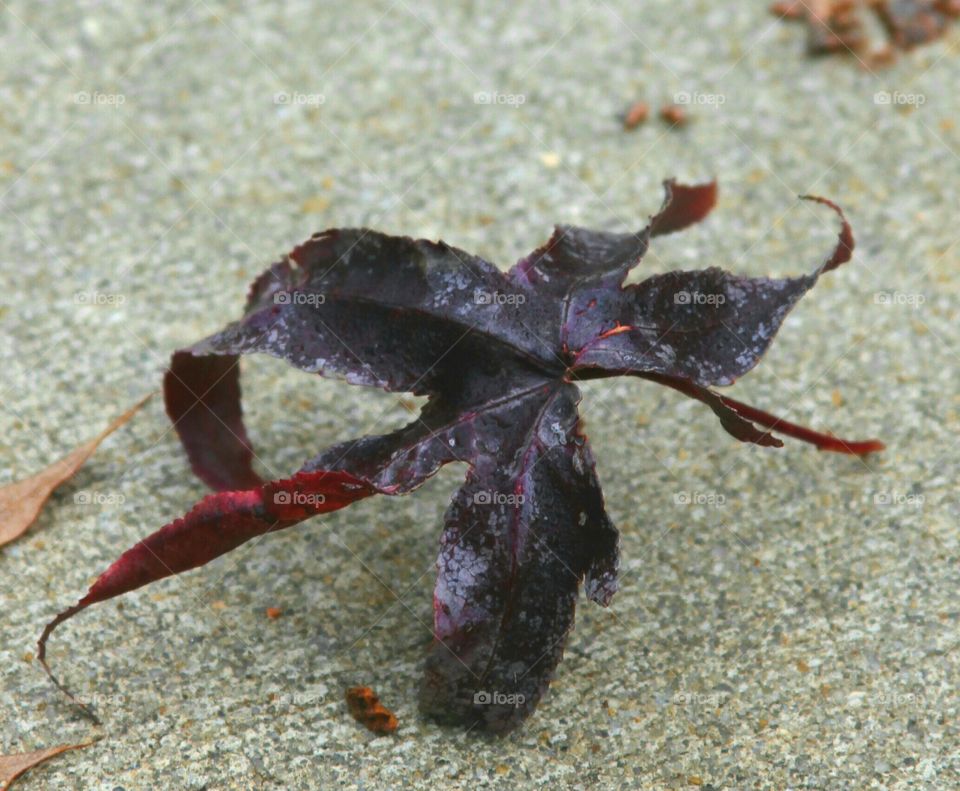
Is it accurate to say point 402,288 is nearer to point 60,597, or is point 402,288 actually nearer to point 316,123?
point 60,597

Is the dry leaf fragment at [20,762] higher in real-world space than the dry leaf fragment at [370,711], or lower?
higher

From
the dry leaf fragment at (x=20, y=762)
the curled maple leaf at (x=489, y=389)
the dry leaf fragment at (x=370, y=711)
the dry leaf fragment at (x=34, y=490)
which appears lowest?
the dry leaf fragment at (x=370, y=711)

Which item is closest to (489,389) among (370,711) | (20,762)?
(370,711)

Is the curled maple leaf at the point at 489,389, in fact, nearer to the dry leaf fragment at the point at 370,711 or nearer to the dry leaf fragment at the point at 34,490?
the dry leaf fragment at the point at 370,711

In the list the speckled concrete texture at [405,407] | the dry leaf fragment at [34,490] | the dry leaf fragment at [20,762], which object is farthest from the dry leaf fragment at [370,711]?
the dry leaf fragment at [34,490]

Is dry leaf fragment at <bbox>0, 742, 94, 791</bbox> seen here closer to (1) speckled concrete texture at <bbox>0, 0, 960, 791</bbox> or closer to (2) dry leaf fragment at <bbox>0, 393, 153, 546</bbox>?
(1) speckled concrete texture at <bbox>0, 0, 960, 791</bbox>

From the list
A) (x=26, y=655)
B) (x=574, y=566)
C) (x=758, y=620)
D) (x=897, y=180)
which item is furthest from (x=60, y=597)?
(x=897, y=180)

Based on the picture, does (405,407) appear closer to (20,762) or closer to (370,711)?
(370,711)
